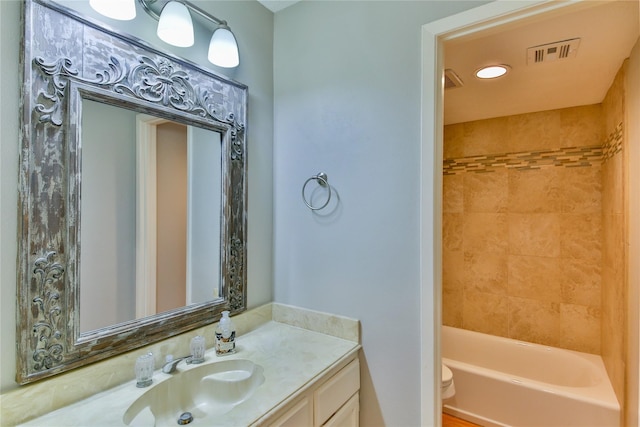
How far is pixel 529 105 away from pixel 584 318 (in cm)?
175

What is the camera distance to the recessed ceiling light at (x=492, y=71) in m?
1.78

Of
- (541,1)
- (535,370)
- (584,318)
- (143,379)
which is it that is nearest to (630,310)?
(584,318)

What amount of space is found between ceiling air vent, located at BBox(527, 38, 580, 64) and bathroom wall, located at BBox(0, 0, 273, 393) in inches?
54.7

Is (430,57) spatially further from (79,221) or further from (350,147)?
(79,221)

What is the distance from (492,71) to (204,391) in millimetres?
2194

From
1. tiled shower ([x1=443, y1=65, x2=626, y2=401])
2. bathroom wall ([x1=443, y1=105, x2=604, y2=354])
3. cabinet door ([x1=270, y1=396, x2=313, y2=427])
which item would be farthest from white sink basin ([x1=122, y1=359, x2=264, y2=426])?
bathroom wall ([x1=443, y1=105, x2=604, y2=354])

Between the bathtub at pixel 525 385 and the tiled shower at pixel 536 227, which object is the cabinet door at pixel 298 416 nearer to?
the bathtub at pixel 525 385

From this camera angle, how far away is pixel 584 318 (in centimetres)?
249

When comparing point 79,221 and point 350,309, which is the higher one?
point 79,221

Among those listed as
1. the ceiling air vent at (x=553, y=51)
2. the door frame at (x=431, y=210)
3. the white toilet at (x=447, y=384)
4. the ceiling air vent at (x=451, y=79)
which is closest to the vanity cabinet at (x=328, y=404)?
the door frame at (x=431, y=210)

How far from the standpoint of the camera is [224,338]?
1337 mm

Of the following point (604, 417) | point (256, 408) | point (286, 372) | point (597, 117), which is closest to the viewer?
point (256, 408)

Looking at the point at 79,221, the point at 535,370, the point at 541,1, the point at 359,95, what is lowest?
the point at 535,370

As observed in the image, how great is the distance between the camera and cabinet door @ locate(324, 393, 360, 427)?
128 cm
